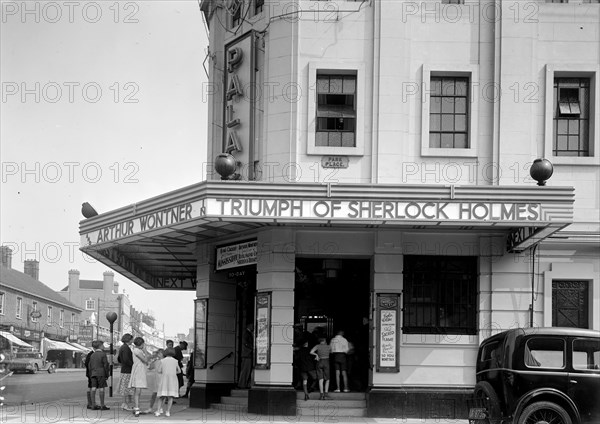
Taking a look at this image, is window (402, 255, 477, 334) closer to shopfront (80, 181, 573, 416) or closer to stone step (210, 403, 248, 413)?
shopfront (80, 181, 573, 416)

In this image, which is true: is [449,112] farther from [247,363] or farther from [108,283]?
[108,283]

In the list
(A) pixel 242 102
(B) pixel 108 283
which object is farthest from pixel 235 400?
(B) pixel 108 283

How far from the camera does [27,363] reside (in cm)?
5312

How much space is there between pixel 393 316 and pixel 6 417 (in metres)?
8.74

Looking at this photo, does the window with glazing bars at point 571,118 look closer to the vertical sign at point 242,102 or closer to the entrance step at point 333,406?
the vertical sign at point 242,102

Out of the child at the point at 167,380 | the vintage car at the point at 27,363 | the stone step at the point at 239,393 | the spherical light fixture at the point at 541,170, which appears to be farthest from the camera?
the vintage car at the point at 27,363

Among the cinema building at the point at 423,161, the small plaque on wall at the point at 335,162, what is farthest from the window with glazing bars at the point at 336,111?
the small plaque on wall at the point at 335,162

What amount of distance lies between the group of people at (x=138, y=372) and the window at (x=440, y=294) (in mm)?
5362

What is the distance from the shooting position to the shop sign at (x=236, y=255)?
20.2m

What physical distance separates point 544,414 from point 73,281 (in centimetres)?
10652

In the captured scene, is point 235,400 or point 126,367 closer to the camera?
point 126,367

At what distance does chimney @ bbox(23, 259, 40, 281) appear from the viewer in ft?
278

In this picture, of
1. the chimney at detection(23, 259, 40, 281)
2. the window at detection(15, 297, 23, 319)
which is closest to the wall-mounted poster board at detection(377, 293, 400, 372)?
the window at detection(15, 297, 23, 319)

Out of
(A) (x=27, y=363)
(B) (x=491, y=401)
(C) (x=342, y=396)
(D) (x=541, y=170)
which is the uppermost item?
(D) (x=541, y=170)
